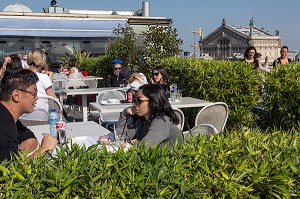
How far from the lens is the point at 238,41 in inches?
3981

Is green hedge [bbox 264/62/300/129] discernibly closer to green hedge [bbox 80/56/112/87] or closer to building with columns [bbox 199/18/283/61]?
green hedge [bbox 80/56/112/87]

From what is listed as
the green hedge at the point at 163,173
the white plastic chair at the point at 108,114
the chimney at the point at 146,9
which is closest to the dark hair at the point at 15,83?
the green hedge at the point at 163,173

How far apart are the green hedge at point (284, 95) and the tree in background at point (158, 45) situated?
17.8 feet

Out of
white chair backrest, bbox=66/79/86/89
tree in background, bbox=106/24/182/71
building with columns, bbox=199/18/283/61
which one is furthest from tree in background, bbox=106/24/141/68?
building with columns, bbox=199/18/283/61

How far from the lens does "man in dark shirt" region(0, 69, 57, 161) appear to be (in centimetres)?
274

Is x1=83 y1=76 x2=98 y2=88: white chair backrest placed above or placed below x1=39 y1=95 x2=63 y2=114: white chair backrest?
above

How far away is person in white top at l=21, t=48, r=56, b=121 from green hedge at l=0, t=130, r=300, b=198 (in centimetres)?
303

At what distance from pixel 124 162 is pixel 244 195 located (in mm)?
570

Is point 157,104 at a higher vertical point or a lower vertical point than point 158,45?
lower

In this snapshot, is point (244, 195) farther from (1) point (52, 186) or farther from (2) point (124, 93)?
(2) point (124, 93)

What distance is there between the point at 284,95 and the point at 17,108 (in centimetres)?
357

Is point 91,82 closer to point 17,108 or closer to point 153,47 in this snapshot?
point 153,47

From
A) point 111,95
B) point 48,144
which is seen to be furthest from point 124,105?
point 48,144

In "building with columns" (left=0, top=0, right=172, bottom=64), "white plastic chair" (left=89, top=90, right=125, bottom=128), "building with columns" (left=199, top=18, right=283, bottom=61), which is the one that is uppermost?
"building with columns" (left=199, top=18, right=283, bottom=61)
